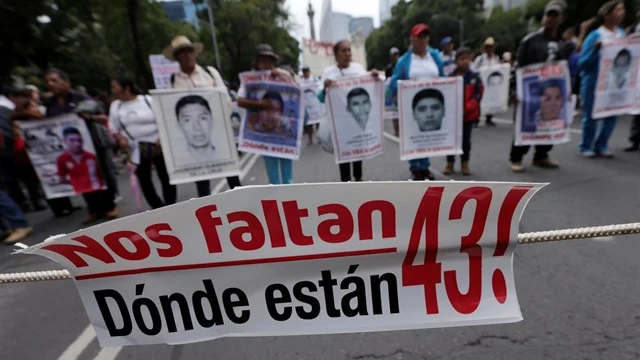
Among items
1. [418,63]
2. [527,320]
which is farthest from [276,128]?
[527,320]

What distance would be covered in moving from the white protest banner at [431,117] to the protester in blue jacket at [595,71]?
A: 1.96 meters

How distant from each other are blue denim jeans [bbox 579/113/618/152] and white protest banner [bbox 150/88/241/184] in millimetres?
4710

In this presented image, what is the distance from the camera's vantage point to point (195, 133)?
420 centimetres

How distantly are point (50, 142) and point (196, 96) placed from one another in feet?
6.95

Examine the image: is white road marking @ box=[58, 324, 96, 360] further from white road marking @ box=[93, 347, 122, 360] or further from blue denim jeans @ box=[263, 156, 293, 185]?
blue denim jeans @ box=[263, 156, 293, 185]

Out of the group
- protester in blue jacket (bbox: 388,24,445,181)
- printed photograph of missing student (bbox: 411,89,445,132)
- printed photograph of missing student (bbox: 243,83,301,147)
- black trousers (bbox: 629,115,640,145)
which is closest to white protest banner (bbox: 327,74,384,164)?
protester in blue jacket (bbox: 388,24,445,181)

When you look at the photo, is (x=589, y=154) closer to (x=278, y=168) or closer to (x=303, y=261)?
(x=278, y=168)

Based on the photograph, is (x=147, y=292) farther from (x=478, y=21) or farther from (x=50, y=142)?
(x=478, y=21)

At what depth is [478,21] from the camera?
48.9 metres

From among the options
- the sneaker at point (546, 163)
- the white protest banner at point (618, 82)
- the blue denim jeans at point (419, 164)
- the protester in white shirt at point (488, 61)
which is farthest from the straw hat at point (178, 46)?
the protester in white shirt at point (488, 61)

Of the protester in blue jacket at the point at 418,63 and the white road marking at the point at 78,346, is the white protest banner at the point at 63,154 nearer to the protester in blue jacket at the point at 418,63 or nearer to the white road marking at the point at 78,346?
the white road marking at the point at 78,346

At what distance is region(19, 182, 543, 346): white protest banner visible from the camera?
1.13 m

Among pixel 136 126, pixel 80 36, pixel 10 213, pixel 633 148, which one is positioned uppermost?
pixel 80 36

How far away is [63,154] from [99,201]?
0.69 meters
